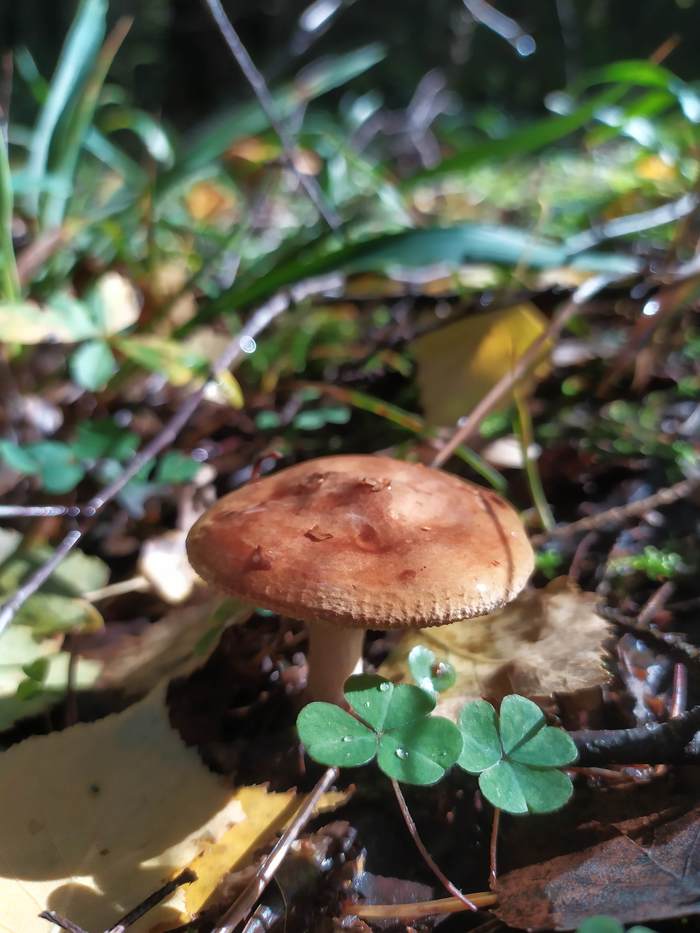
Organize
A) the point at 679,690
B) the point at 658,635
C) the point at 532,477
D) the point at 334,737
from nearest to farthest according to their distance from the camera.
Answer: the point at 334,737 → the point at 679,690 → the point at 658,635 → the point at 532,477

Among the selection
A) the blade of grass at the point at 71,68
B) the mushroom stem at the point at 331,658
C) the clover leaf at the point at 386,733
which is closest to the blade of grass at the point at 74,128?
the blade of grass at the point at 71,68

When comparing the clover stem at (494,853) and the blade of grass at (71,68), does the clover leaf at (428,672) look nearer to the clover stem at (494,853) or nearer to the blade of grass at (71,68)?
the clover stem at (494,853)

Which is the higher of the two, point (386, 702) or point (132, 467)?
point (132, 467)

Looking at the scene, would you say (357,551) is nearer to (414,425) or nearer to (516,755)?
(516,755)

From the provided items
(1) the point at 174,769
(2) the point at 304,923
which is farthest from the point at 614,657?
(1) the point at 174,769

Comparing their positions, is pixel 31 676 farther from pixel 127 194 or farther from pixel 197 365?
pixel 127 194

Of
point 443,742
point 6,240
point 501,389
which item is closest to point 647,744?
point 443,742
